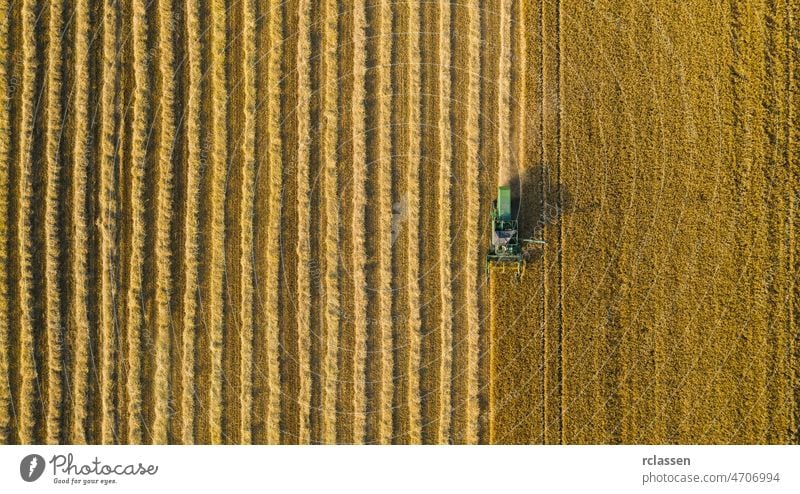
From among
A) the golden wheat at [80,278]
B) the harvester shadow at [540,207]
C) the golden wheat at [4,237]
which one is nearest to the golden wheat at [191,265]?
the golden wheat at [80,278]

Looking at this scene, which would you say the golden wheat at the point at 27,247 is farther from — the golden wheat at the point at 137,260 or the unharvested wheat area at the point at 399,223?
the golden wheat at the point at 137,260

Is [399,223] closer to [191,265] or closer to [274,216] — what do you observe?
[274,216]

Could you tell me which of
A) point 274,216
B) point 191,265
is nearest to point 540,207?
point 274,216

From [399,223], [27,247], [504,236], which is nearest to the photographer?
[504,236]

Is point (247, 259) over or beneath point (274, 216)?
beneath

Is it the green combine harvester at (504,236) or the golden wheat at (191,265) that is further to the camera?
the golden wheat at (191,265)

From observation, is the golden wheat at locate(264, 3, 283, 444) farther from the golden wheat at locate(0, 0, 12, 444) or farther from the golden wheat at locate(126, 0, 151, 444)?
the golden wheat at locate(0, 0, 12, 444)
